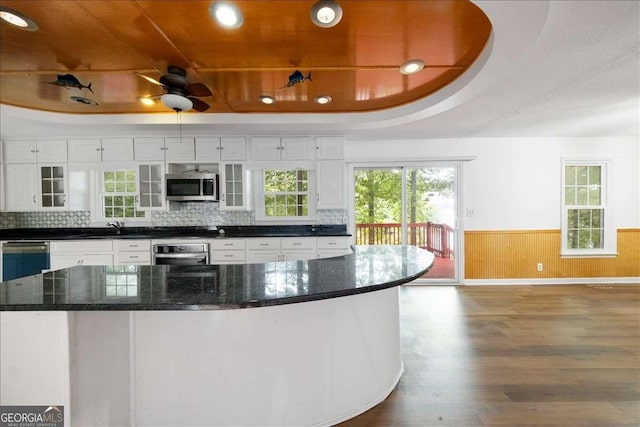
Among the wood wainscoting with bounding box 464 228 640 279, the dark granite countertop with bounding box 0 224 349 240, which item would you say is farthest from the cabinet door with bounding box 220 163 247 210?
the wood wainscoting with bounding box 464 228 640 279

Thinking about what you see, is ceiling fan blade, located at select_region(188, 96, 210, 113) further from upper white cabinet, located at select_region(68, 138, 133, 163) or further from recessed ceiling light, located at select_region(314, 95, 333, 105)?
upper white cabinet, located at select_region(68, 138, 133, 163)

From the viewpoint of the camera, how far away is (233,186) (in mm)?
4301

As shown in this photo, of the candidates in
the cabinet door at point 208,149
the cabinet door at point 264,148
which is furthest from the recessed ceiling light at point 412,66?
the cabinet door at point 208,149

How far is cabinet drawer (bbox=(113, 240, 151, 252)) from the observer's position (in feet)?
13.2

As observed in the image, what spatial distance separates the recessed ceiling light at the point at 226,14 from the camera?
1.69 meters

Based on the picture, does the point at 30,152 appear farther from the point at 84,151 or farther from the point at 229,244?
the point at 229,244

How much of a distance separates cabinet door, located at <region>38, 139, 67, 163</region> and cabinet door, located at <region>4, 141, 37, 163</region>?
5.4 inches

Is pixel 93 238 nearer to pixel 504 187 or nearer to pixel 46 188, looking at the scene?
pixel 46 188

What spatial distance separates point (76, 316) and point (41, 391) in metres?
0.36

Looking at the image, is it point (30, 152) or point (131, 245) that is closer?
point (131, 245)

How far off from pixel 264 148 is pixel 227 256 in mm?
1614


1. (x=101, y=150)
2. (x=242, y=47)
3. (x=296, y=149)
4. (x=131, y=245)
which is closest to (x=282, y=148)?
(x=296, y=149)

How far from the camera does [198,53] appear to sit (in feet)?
7.60

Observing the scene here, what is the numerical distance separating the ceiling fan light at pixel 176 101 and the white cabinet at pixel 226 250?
2.19 metres
